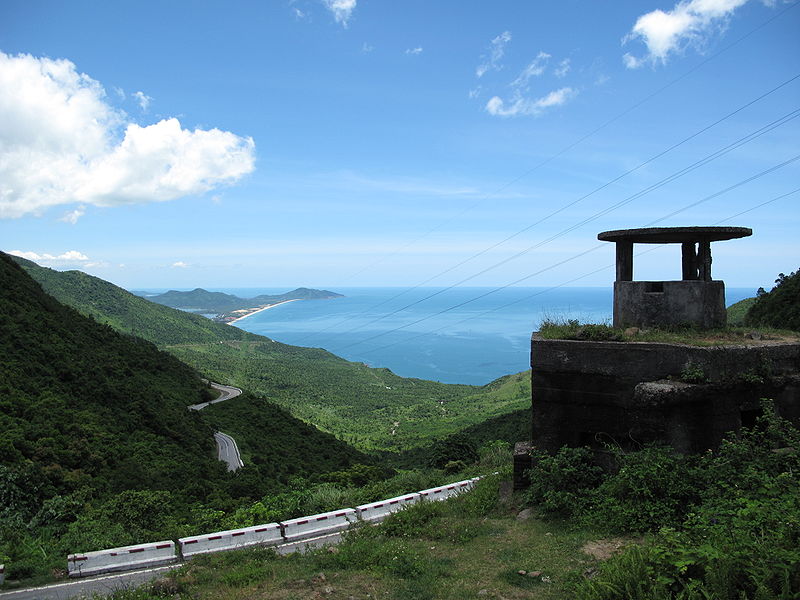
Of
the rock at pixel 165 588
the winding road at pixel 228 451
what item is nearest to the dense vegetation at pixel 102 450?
the winding road at pixel 228 451

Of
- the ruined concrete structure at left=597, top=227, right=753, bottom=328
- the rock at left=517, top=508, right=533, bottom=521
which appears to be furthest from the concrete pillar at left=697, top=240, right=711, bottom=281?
the rock at left=517, top=508, right=533, bottom=521

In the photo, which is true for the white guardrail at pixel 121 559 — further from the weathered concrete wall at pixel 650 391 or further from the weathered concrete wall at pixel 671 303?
the weathered concrete wall at pixel 671 303

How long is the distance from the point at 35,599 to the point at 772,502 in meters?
9.78

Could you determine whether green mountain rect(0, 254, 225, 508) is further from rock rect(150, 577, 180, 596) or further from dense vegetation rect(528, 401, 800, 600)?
dense vegetation rect(528, 401, 800, 600)

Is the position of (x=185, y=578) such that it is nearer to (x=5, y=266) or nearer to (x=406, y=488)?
(x=406, y=488)

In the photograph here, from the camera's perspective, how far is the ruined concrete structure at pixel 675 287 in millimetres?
8344

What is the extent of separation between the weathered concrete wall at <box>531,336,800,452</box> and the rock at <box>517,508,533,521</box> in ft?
3.43

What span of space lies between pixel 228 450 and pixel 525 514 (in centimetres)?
2623

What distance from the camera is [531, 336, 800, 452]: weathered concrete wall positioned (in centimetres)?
721

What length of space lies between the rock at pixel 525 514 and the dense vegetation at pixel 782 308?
2736cm

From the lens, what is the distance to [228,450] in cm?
3044

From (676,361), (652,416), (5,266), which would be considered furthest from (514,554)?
(5,266)

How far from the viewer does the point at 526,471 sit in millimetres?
8695

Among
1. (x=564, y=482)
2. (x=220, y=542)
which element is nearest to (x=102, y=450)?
(x=220, y=542)
